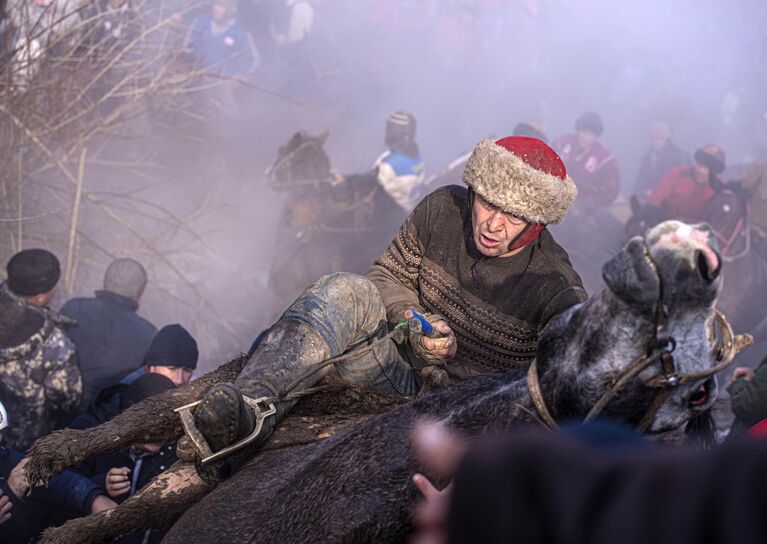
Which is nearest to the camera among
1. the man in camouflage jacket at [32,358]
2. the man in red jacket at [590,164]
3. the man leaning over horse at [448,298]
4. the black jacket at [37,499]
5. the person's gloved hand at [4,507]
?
the man leaning over horse at [448,298]

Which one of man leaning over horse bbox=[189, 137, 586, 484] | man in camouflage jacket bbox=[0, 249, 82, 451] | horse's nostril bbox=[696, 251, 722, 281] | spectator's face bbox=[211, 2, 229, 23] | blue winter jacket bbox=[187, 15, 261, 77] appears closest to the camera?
horse's nostril bbox=[696, 251, 722, 281]

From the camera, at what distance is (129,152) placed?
36.1ft

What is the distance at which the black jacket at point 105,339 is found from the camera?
5.68 metres

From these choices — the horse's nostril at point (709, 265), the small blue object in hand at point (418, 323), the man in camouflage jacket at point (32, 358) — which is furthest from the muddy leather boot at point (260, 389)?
the man in camouflage jacket at point (32, 358)

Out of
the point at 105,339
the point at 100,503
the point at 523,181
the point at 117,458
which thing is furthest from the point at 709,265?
the point at 105,339

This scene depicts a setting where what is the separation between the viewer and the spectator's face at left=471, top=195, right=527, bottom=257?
3.03m

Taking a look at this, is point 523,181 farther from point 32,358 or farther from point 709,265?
point 32,358

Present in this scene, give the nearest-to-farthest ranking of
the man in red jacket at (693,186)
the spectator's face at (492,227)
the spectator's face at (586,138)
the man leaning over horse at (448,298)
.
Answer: the man leaning over horse at (448,298) < the spectator's face at (492,227) < the man in red jacket at (693,186) < the spectator's face at (586,138)

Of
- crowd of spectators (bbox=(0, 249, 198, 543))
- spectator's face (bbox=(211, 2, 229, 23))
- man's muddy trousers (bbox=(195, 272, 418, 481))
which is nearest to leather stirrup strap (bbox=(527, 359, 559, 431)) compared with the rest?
man's muddy trousers (bbox=(195, 272, 418, 481))

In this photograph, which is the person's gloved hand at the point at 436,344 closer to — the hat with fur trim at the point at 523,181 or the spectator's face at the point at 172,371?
the hat with fur trim at the point at 523,181

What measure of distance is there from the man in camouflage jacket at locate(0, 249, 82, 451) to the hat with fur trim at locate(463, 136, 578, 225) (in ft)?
10.9

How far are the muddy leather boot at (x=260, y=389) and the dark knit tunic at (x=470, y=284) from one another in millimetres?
499

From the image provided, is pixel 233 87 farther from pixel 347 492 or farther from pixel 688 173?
pixel 347 492

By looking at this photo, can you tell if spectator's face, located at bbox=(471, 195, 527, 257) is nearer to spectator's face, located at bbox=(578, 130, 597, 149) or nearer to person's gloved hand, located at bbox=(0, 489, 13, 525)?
person's gloved hand, located at bbox=(0, 489, 13, 525)
